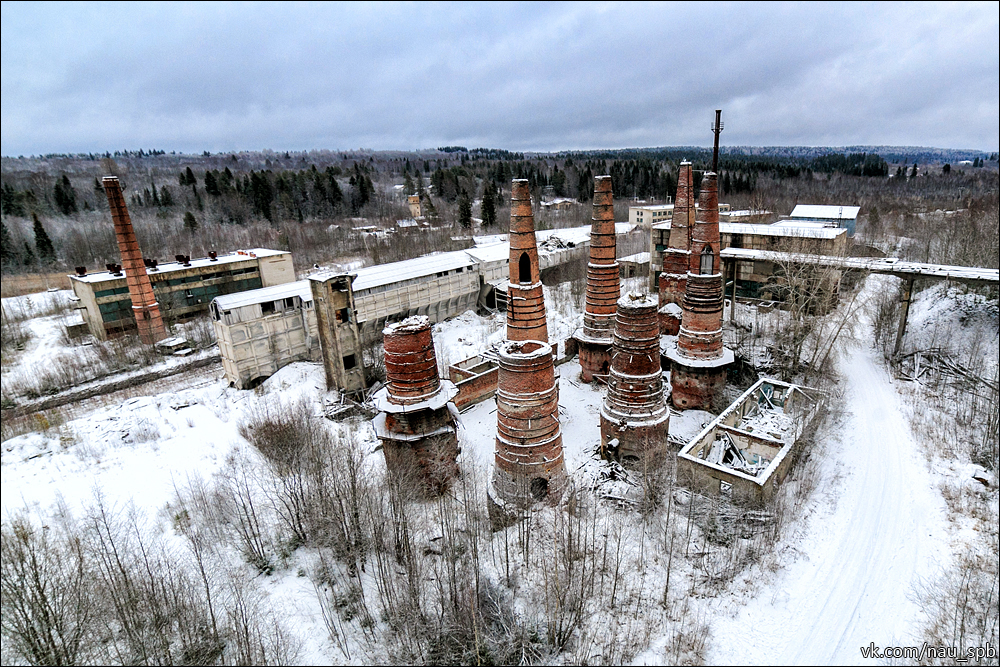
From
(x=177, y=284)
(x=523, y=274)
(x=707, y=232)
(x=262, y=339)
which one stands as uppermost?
(x=707, y=232)

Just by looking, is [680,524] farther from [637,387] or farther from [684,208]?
[684,208]

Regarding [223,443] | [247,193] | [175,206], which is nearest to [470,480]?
[223,443]

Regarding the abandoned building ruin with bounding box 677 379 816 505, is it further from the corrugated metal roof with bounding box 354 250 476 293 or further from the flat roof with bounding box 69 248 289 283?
the flat roof with bounding box 69 248 289 283

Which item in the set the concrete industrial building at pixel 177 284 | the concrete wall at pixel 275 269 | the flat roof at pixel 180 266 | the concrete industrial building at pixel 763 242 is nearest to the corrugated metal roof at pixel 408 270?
the concrete wall at pixel 275 269

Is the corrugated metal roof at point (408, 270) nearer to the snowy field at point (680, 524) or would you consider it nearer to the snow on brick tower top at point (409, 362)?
the snowy field at point (680, 524)

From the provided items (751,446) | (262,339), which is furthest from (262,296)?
(751,446)

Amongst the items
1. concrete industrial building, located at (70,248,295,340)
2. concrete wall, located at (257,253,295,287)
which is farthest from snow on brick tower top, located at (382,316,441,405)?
concrete wall, located at (257,253,295,287)
